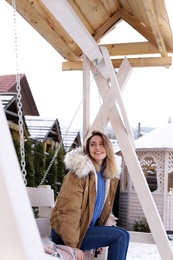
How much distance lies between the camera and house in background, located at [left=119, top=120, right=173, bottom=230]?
11016mm

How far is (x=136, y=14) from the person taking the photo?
461 cm

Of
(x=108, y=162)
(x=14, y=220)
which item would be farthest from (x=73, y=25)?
(x=14, y=220)

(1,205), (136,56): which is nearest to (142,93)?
(136,56)

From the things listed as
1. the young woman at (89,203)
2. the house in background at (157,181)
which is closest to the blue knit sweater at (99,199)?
the young woman at (89,203)

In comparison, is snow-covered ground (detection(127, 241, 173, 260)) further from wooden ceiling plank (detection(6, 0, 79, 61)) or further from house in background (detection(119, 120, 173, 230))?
wooden ceiling plank (detection(6, 0, 79, 61))

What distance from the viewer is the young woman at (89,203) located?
2682 millimetres

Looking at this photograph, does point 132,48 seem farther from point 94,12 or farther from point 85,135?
point 85,135

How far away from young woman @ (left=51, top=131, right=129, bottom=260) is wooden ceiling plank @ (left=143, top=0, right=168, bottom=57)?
3.51ft

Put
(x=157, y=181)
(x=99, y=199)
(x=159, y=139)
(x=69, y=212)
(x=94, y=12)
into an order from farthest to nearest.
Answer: (x=159, y=139)
(x=157, y=181)
(x=94, y=12)
(x=99, y=199)
(x=69, y=212)

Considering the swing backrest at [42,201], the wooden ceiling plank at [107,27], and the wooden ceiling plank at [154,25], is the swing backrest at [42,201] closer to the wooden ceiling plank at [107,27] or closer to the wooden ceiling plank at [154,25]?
the wooden ceiling plank at [154,25]

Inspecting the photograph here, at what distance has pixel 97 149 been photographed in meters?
3.08

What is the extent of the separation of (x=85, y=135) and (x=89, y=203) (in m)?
1.37

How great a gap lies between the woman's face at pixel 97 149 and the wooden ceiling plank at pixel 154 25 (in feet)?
3.55

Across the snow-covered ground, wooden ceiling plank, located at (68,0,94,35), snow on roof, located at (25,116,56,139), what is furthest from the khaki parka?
snow on roof, located at (25,116,56,139)
